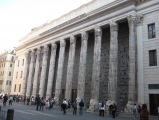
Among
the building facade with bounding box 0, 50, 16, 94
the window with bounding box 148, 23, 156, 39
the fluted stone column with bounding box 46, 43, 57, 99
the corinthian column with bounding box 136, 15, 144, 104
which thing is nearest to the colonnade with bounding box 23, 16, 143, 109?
the fluted stone column with bounding box 46, 43, 57, 99

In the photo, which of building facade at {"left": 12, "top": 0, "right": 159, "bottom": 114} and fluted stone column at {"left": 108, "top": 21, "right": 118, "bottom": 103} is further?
fluted stone column at {"left": 108, "top": 21, "right": 118, "bottom": 103}

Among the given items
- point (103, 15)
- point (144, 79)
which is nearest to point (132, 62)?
point (144, 79)

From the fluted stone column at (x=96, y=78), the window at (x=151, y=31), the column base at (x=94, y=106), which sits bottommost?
the column base at (x=94, y=106)

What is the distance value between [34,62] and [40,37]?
5749 mm

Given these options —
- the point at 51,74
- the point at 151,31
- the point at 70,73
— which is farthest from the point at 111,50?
the point at 51,74

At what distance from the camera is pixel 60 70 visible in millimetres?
29188

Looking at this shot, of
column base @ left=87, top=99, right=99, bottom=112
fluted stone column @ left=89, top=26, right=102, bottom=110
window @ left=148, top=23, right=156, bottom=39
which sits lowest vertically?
column base @ left=87, top=99, right=99, bottom=112

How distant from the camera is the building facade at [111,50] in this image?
64.8 ft

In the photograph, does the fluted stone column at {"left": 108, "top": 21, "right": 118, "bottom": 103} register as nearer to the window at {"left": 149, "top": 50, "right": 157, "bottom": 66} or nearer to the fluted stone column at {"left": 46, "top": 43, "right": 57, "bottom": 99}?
the window at {"left": 149, "top": 50, "right": 157, "bottom": 66}

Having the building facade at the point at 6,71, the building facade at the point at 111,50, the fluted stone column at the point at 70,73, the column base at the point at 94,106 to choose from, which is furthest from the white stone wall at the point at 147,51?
the building facade at the point at 6,71

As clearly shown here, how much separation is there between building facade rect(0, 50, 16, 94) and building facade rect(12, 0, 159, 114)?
2578 centimetres

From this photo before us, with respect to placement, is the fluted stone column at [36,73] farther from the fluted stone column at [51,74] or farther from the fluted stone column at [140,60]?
the fluted stone column at [140,60]

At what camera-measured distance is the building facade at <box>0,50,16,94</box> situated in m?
58.4

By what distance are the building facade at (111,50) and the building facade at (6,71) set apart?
84.6 feet
